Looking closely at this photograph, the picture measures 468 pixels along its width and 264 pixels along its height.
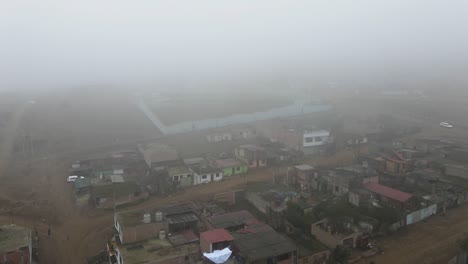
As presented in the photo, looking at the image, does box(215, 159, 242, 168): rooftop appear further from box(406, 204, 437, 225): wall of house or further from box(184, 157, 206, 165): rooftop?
box(406, 204, 437, 225): wall of house

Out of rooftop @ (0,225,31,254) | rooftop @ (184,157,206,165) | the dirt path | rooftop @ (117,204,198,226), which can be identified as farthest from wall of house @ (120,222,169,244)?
rooftop @ (184,157,206,165)

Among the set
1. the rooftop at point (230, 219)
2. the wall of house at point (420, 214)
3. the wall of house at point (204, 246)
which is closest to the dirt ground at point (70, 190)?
the wall of house at point (420, 214)

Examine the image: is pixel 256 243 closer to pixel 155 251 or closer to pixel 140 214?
pixel 155 251

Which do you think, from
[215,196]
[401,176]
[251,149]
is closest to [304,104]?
[251,149]

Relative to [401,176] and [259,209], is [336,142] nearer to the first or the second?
[401,176]

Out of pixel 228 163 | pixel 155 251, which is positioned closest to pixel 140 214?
pixel 155 251

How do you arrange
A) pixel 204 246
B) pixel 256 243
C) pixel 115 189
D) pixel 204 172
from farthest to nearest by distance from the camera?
pixel 204 172 → pixel 115 189 → pixel 256 243 → pixel 204 246

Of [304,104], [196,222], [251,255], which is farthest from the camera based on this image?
[304,104]

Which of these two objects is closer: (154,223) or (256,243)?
(256,243)
